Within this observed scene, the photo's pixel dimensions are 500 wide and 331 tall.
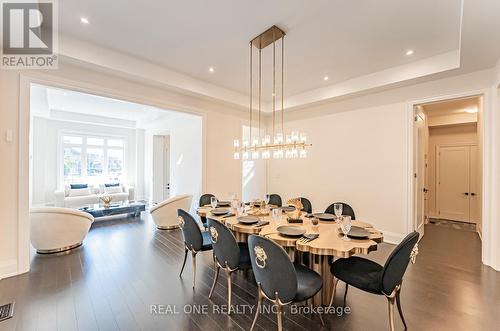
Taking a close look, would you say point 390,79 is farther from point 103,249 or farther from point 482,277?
point 103,249

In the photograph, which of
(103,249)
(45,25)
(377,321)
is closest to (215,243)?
(377,321)

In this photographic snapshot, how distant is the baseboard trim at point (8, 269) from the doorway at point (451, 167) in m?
7.61

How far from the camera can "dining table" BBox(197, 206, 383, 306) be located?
5.98 feet

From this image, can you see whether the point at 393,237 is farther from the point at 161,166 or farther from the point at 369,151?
the point at 161,166

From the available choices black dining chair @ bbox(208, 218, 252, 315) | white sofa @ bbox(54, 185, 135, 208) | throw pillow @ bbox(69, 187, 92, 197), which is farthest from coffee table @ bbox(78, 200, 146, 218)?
black dining chair @ bbox(208, 218, 252, 315)

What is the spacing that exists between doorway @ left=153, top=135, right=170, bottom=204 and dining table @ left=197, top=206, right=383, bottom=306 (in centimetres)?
538

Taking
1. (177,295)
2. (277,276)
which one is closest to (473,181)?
(277,276)

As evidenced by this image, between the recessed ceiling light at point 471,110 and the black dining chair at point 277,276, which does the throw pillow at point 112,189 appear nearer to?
the black dining chair at point 277,276

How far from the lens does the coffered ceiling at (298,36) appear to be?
2359 mm

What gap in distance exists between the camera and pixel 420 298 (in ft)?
7.90

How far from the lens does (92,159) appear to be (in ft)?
26.8

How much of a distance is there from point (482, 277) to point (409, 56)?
10.5 feet

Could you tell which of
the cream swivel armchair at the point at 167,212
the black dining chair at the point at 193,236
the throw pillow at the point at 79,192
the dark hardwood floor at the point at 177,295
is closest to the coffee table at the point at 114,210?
the cream swivel armchair at the point at 167,212

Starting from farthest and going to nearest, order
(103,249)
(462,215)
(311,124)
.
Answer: (462,215) → (311,124) → (103,249)
